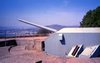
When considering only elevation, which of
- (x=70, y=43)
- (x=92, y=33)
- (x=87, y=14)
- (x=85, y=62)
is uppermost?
(x=87, y=14)

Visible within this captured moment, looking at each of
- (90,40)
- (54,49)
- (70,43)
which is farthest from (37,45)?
(90,40)

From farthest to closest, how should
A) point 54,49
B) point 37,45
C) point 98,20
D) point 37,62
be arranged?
point 98,20, point 37,45, point 54,49, point 37,62

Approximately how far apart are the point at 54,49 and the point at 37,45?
2.16m

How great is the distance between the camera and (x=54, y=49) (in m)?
7.20

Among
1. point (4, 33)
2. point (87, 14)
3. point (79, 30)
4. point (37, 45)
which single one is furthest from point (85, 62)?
point (87, 14)

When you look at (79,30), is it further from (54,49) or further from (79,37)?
(54,49)

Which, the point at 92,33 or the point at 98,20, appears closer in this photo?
the point at 92,33

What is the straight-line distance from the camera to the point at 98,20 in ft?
63.1

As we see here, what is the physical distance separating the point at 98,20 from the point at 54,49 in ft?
47.3

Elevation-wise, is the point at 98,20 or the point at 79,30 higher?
the point at 98,20

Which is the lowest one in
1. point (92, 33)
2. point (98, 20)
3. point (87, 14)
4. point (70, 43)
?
point (70, 43)

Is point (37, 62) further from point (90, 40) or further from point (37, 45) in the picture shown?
point (37, 45)

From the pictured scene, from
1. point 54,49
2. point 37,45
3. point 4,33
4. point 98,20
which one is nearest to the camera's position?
point 54,49

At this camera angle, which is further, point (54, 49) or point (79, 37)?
point (54, 49)
